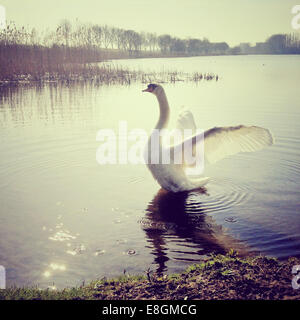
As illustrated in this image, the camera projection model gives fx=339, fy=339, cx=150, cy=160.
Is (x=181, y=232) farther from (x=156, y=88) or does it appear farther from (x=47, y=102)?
(x=47, y=102)

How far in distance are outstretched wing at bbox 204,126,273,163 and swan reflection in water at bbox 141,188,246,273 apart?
1.29 metres

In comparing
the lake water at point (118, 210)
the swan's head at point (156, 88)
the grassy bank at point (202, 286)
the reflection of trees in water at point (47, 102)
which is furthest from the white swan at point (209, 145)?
the reflection of trees in water at point (47, 102)

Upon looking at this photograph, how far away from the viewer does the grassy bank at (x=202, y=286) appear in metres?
4.17

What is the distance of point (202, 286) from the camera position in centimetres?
438

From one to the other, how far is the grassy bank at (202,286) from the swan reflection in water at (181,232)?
563mm

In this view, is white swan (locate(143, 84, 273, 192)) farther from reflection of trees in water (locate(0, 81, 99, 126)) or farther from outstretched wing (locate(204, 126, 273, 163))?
reflection of trees in water (locate(0, 81, 99, 126))

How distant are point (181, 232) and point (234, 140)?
2352 mm

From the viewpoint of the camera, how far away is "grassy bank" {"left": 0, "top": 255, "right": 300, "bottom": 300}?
4168mm

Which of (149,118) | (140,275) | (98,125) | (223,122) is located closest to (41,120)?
(98,125)

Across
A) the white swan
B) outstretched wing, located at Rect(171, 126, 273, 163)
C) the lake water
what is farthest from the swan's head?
the lake water

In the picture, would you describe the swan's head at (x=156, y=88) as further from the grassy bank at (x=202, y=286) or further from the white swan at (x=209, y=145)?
the grassy bank at (x=202, y=286)

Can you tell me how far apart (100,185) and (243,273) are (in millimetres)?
5043

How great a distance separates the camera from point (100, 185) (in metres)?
8.84
